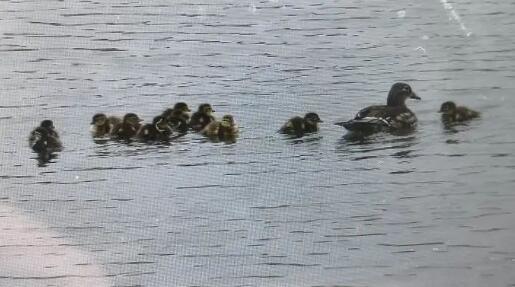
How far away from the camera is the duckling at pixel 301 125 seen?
6.84 feet

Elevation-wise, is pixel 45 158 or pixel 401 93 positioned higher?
pixel 401 93

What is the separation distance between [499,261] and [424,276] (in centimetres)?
14

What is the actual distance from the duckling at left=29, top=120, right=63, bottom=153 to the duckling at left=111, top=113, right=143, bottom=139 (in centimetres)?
11

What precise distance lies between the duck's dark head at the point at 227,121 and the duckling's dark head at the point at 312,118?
5.4 inches

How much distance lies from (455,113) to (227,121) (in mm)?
415

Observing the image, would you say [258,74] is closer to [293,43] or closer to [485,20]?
[293,43]

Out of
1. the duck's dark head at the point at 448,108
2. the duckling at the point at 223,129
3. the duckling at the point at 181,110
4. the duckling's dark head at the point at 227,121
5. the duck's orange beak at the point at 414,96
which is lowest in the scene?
the duckling at the point at 223,129

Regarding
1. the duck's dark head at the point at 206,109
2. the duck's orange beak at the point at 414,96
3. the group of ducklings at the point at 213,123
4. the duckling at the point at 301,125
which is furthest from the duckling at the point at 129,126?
the duck's orange beak at the point at 414,96

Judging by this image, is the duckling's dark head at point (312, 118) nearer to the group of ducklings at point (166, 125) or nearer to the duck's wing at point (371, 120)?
the duck's wing at point (371, 120)

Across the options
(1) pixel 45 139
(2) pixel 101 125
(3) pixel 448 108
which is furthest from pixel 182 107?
(3) pixel 448 108

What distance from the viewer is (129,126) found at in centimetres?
210

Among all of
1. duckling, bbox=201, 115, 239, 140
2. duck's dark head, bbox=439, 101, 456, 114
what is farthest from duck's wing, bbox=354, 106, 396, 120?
duckling, bbox=201, 115, 239, 140

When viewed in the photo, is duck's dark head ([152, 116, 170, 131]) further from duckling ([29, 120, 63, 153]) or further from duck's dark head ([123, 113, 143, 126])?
duckling ([29, 120, 63, 153])

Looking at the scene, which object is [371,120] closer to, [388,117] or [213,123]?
[388,117]
